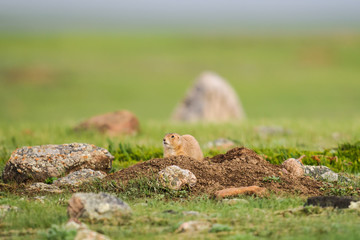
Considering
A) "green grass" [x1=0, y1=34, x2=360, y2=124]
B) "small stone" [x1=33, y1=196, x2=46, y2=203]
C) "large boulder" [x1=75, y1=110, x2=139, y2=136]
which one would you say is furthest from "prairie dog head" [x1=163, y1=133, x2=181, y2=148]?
"green grass" [x1=0, y1=34, x2=360, y2=124]

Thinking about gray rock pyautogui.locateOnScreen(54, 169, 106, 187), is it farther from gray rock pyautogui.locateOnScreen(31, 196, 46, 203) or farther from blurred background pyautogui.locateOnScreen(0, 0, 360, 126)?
blurred background pyautogui.locateOnScreen(0, 0, 360, 126)

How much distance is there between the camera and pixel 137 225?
16.7 feet

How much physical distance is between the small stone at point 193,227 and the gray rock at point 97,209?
66 cm

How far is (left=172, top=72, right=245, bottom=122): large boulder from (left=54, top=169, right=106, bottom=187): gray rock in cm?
1358


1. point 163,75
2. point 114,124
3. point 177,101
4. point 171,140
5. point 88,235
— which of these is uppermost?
point 163,75

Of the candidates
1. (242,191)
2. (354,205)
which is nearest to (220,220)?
(242,191)

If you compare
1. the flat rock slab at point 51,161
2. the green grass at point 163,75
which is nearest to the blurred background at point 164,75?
the green grass at point 163,75

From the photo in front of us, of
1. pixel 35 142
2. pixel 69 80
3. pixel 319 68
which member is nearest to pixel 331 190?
pixel 35 142

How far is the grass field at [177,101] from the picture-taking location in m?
5.21

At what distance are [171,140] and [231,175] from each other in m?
1.12

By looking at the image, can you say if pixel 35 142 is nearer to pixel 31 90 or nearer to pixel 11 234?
pixel 11 234

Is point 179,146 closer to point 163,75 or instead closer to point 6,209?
point 6,209

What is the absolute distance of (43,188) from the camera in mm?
6840

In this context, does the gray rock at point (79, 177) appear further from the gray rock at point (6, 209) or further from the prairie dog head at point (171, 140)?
the gray rock at point (6, 209)
